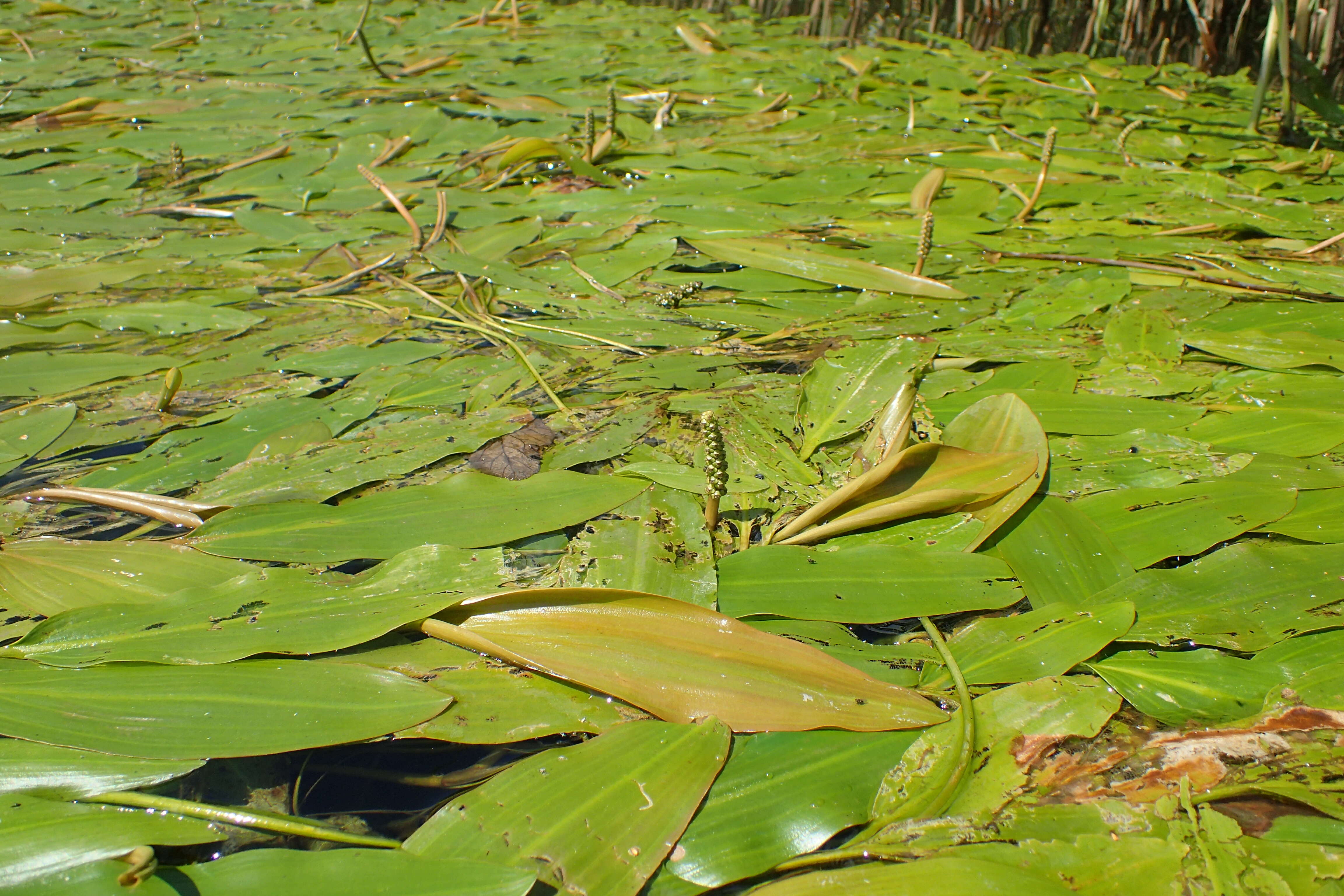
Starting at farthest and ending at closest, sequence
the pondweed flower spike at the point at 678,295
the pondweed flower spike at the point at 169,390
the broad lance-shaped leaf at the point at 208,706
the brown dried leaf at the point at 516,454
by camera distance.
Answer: the pondweed flower spike at the point at 678,295 → the pondweed flower spike at the point at 169,390 → the brown dried leaf at the point at 516,454 → the broad lance-shaped leaf at the point at 208,706

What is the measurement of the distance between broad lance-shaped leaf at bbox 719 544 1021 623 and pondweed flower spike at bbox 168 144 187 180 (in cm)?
219

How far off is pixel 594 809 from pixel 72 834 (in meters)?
0.42

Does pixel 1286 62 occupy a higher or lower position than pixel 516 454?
higher

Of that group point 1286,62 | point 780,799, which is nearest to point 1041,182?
point 1286,62

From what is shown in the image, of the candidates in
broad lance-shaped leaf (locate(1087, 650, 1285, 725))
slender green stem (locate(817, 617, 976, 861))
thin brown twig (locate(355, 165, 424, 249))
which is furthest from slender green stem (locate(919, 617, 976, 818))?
thin brown twig (locate(355, 165, 424, 249))

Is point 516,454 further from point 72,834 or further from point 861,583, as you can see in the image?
point 72,834

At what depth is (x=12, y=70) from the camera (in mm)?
3428

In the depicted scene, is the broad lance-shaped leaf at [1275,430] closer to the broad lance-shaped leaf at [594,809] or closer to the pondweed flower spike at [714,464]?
the pondweed flower spike at [714,464]

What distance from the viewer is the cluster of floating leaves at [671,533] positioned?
0.70 metres

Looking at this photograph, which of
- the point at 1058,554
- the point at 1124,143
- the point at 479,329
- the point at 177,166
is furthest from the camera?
the point at 1124,143

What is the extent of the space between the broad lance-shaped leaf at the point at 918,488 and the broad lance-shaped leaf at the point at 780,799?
1.03 feet

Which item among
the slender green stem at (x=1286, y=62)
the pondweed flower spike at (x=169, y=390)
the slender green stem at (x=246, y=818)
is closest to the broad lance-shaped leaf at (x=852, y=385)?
the slender green stem at (x=246, y=818)

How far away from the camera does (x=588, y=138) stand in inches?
94.1

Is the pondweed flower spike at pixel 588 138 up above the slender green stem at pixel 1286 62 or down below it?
below
